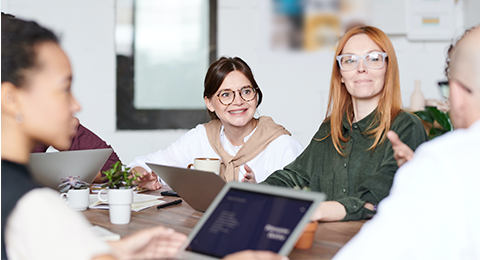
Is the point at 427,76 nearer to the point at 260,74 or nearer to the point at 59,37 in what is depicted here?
the point at 260,74

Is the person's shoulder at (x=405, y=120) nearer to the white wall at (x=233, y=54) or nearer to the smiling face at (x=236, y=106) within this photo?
the smiling face at (x=236, y=106)

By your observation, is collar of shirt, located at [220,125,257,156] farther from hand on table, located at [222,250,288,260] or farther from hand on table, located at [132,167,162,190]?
hand on table, located at [222,250,288,260]

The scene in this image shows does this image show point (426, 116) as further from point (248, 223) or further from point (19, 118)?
point (19, 118)

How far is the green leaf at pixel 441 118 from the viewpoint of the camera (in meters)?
2.98

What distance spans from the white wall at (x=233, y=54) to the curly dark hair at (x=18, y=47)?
2.64 m

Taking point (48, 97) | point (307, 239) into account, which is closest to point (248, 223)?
point (307, 239)

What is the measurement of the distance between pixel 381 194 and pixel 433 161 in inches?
28.0

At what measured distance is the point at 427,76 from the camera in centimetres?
363

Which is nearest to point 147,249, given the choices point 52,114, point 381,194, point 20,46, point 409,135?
point 52,114

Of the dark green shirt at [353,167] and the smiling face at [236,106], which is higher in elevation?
the smiling face at [236,106]

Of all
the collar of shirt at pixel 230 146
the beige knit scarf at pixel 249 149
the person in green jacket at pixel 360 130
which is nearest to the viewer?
the person in green jacket at pixel 360 130

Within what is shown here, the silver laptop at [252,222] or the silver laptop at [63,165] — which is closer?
the silver laptop at [252,222]

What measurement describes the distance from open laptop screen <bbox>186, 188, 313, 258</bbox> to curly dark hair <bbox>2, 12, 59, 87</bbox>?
0.50m

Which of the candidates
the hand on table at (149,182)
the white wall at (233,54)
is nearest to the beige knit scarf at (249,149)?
the hand on table at (149,182)
